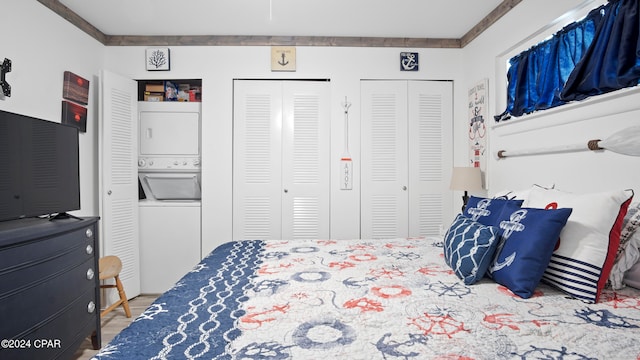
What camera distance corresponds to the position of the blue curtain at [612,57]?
62.6 inches

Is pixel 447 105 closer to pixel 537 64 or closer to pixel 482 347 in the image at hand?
pixel 537 64

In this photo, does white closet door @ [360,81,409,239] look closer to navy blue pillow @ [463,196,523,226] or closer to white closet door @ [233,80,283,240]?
white closet door @ [233,80,283,240]

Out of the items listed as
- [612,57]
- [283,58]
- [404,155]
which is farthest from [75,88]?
[612,57]

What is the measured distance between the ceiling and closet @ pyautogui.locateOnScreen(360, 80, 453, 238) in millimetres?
544

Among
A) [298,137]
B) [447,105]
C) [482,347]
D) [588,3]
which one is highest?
[588,3]

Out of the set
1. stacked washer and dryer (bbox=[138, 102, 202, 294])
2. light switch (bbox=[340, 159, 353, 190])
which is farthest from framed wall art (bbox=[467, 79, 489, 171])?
stacked washer and dryer (bbox=[138, 102, 202, 294])

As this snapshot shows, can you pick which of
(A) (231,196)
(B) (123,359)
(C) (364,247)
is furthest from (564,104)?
(A) (231,196)

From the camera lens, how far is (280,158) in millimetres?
3408

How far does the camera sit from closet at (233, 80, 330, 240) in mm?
3396

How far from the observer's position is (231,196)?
3.39 m

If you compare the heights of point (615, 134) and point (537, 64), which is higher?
point (537, 64)

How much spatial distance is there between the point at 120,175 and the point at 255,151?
4.37ft

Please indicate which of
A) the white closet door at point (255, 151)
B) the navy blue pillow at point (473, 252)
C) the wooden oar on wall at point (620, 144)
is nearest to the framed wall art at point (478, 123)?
the wooden oar on wall at point (620, 144)

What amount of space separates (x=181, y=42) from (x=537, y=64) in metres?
3.30
